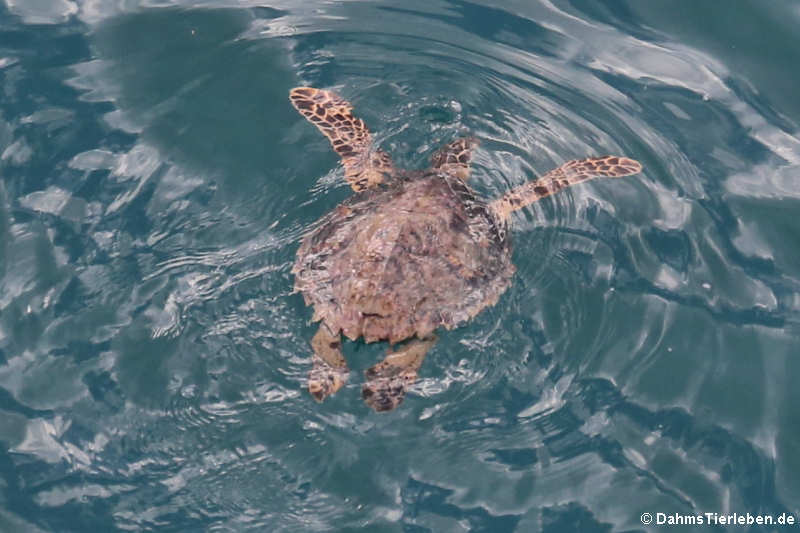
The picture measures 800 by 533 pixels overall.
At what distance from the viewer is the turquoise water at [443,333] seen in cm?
663

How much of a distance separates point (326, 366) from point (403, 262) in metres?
1.11

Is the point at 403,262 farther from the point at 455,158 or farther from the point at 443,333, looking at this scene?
the point at 455,158

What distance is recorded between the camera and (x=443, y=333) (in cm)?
727

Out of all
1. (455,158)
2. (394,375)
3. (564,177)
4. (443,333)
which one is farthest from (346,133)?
(394,375)

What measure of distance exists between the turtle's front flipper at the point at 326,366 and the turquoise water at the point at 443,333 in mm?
133

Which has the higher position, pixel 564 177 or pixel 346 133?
pixel 564 177

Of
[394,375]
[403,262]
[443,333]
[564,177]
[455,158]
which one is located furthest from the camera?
[455,158]

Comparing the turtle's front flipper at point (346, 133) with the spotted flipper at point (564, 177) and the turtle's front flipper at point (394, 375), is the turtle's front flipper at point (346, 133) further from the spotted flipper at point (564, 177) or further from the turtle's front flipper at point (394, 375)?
the turtle's front flipper at point (394, 375)

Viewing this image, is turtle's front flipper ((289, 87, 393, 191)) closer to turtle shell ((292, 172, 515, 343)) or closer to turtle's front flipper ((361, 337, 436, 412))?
turtle shell ((292, 172, 515, 343))

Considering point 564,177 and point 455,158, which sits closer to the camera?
point 564,177

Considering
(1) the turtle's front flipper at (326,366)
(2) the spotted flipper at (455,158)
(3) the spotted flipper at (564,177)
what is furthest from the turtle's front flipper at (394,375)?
(2) the spotted flipper at (455,158)

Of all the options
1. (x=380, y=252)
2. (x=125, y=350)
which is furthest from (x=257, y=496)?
(x=380, y=252)

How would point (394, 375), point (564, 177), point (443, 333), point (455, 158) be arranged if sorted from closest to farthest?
point (394, 375), point (443, 333), point (564, 177), point (455, 158)

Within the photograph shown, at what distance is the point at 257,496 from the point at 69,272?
281 cm
